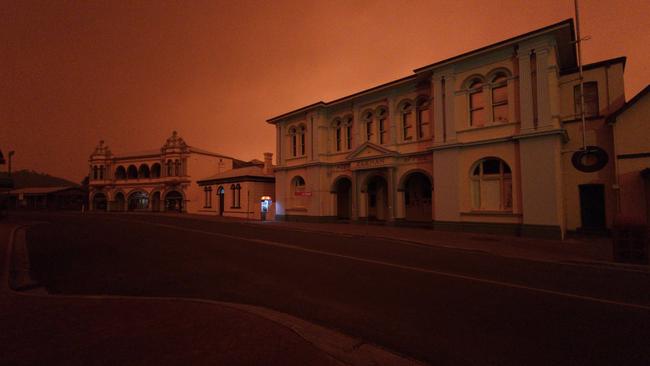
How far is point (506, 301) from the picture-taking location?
5.02 meters

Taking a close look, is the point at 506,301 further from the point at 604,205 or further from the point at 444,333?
the point at 604,205

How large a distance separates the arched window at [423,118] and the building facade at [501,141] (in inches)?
2.7

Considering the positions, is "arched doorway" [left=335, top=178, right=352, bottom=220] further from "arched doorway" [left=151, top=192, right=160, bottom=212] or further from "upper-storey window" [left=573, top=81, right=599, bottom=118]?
"arched doorway" [left=151, top=192, right=160, bottom=212]

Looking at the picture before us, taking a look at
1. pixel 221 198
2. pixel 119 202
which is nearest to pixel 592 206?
pixel 221 198

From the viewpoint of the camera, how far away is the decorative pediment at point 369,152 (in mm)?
19255

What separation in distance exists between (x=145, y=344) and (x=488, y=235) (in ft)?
50.0

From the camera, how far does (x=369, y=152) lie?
20375mm

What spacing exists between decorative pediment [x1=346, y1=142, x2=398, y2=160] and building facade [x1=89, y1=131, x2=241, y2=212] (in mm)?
27040

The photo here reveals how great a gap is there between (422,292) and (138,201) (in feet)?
172

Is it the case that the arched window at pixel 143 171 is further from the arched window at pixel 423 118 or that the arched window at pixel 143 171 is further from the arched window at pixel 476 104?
the arched window at pixel 476 104

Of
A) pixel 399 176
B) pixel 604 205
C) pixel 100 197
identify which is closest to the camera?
pixel 604 205

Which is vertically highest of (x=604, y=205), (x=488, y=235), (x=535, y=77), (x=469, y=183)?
(x=535, y=77)

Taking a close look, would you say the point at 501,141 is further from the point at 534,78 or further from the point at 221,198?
the point at 221,198

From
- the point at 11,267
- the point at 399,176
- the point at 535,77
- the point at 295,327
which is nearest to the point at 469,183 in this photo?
the point at 399,176
